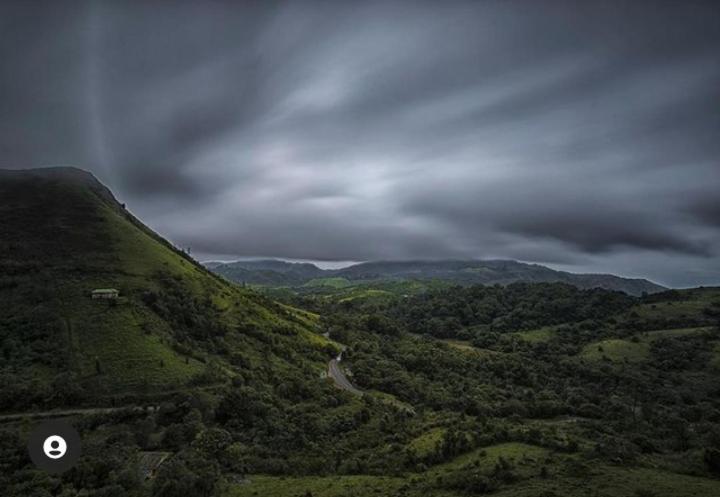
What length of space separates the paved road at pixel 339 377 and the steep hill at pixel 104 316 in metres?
3.85

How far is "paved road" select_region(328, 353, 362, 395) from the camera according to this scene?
104 m

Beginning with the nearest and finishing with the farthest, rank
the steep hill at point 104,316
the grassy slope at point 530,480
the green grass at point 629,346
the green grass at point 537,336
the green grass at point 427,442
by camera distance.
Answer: the grassy slope at point 530,480 → the green grass at point 427,442 → the steep hill at point 104,316 → the green grass at point 629,346 → the green grass at point 537,336

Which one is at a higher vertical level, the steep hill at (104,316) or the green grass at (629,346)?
the steep hill at (104,316)

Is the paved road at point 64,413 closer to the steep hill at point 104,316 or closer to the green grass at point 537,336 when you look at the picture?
the steep hill at point 104,316

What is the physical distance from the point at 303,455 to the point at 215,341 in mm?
44585

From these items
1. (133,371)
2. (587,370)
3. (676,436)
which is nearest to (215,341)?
(133,371)

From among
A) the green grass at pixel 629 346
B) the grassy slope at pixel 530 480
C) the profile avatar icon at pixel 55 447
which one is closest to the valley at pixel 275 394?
the grassy slope at pixel 530 480

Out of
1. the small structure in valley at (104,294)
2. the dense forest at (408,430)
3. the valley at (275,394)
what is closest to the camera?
the dense forest at (408,430)

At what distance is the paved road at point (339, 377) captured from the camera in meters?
104

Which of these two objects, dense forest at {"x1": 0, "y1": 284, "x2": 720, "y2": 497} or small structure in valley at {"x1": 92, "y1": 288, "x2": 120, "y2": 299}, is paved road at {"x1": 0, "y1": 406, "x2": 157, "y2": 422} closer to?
dense forest at {"x1": 0, "y1": 284, "x2": 720, "y2": 497}

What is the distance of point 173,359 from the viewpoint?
82.0 meters

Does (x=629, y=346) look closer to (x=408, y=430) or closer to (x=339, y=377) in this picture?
(x=339, y=377)

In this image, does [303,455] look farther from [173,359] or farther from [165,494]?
[173,359]

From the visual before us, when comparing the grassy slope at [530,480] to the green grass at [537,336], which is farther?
the green grass at [537,336]
